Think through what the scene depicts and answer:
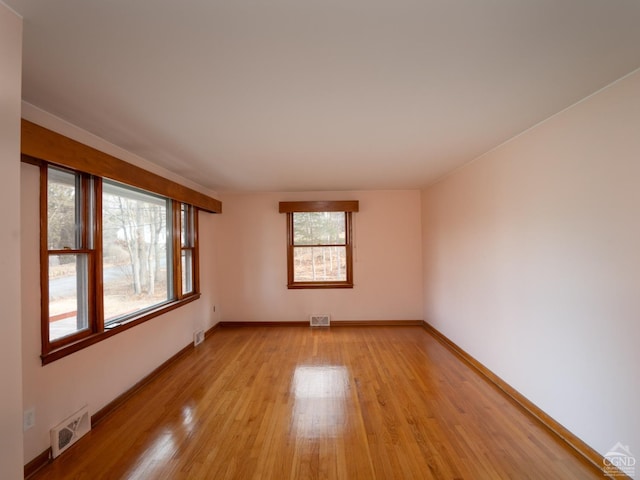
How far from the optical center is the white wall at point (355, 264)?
4.93 meters

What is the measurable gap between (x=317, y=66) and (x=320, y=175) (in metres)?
2.33

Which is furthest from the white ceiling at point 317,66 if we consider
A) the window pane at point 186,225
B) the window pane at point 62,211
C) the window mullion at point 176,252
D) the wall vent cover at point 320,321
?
the wall vent cover at point 320,321

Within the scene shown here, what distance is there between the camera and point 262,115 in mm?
1978

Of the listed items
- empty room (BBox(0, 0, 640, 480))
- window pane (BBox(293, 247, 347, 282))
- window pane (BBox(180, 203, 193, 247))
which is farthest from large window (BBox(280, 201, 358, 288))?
window pane (BBox(180, 203, 193, 247))

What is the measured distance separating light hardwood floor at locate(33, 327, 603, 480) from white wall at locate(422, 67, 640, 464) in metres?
0.36

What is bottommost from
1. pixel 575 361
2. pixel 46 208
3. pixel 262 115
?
pixel 575 361

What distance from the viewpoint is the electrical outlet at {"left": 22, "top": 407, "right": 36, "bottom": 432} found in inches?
69.0

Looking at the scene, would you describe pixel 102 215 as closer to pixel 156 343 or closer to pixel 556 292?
pixel 156 343

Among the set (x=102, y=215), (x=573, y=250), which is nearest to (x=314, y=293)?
(x=102, y=215)

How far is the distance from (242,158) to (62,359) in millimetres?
2254

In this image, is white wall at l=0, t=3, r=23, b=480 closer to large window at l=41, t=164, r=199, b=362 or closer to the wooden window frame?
the wooden window frame

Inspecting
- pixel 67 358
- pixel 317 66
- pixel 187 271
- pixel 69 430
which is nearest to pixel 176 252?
pixel 187 271

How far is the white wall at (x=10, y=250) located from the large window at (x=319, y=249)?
3892 millimetres

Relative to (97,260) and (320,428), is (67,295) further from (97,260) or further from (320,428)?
(320,428)
